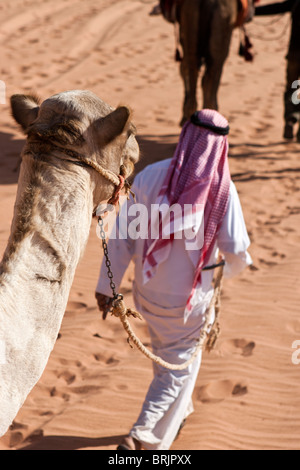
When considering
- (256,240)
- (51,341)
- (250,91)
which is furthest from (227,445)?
(250,91)

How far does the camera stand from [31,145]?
194 cm

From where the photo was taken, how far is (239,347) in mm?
4992

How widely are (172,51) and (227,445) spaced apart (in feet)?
40.4

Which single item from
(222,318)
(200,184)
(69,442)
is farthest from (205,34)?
(69,442)

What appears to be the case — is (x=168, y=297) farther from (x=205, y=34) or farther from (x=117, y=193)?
(x=205, y=34)

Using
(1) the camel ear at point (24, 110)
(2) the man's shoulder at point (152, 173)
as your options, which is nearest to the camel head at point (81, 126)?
(1) the camel ear at point (24, 110)

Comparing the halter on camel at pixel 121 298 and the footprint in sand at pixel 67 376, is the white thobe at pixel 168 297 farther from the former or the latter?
the footprint in sand at pixel 67 376

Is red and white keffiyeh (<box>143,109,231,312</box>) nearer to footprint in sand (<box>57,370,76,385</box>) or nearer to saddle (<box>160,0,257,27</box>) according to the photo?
footprint in sand (<box>57,370,76,385</box>)

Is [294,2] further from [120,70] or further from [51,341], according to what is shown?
[51,341]

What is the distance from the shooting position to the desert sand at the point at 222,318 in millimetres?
4125

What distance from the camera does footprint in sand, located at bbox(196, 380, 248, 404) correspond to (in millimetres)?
4402

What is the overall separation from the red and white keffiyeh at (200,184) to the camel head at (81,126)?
1.47 m

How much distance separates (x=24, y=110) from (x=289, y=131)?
25.9 feet

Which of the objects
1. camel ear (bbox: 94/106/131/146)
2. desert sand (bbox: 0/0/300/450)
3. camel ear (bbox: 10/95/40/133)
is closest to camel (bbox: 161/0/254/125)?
desert sand (bbox: 0/0/300/450)
